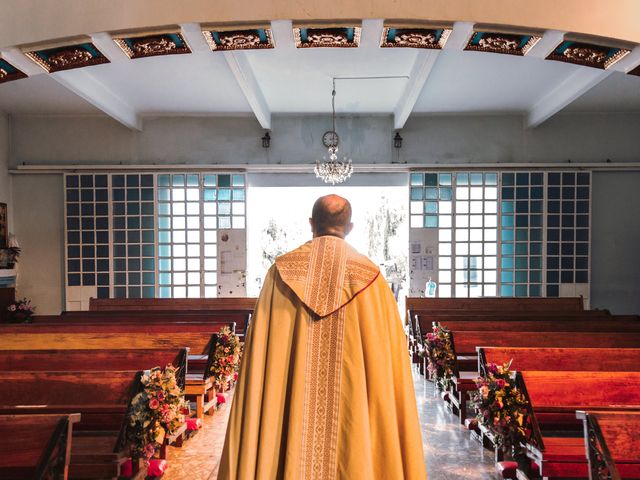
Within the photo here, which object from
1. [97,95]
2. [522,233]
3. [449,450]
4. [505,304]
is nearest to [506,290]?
[522,233]

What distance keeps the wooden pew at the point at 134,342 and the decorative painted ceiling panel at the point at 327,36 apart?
269 centimetres

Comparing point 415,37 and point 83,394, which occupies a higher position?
point 415,37

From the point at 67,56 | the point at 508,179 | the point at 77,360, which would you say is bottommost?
the point at 77,360

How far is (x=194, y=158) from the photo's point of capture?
33.1ft

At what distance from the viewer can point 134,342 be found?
4543 mm

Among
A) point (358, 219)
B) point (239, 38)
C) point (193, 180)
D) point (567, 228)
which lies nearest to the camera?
point (239, 38)

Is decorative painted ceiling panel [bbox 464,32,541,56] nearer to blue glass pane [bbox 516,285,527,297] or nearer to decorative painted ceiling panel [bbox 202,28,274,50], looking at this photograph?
decorative painted ceiling panel [bbox 202,28,274,50]

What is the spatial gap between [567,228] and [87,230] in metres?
9.02

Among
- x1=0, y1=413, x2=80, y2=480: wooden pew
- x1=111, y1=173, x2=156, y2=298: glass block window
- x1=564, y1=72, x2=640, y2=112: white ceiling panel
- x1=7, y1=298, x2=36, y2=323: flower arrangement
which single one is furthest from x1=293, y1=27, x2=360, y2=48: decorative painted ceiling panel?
x1=7, y1=298, x2=36, y2=323: flower arrangement

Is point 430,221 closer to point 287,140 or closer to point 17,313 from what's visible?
point 287,140

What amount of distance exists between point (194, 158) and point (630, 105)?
7976mm

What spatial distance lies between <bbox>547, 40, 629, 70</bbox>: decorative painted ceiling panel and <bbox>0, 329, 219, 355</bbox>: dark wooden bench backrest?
391 cm

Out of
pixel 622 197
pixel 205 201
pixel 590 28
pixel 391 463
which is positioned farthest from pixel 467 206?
pixel 391 463

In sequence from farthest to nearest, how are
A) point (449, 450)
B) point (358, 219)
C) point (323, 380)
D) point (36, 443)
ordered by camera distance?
1. point (358, 219)
2. point (449, 450)
3. point (36, 443)
4. point (323, 380)
